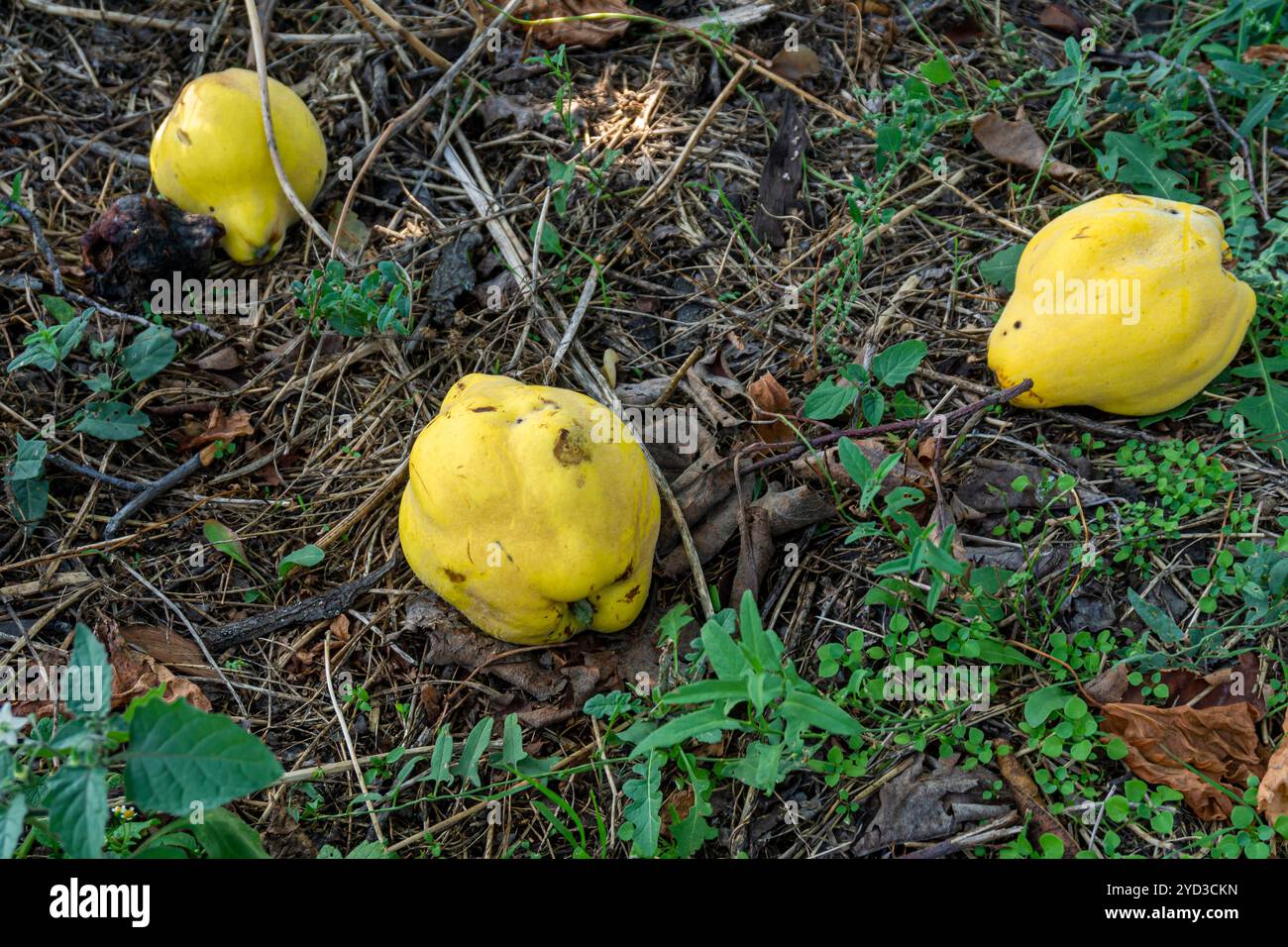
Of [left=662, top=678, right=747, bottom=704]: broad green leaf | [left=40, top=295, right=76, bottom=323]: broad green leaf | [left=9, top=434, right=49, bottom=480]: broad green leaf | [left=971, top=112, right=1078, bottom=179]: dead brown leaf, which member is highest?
[left=971, top=112, right=1078, bottom=179]: dead brown leaf

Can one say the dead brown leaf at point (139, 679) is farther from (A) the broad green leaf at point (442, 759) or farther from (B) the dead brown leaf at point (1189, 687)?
(B) the dead brown leaf at point (1189, 687)

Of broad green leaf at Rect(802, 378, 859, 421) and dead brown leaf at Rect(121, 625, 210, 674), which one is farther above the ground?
broad green leaf at Rect(802, 378, 859, 421)

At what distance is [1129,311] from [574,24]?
2.36 m

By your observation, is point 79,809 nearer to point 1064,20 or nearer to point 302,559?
point 302,559

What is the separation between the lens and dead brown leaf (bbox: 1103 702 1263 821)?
7.25 ft

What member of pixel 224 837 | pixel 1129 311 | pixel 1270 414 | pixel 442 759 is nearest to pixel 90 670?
pixel 224 837

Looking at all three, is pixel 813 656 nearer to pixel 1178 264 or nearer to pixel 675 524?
pixel 675 524

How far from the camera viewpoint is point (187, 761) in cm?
181

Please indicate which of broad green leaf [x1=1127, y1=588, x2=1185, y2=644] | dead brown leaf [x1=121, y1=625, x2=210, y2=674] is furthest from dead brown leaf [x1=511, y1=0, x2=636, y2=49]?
broad green leaf [x1=1127, y1=588, x2=1185, y2=644]

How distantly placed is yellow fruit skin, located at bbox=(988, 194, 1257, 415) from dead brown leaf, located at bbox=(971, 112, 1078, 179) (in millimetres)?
622

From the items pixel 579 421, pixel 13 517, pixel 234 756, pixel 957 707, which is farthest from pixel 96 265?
pixel 957 707

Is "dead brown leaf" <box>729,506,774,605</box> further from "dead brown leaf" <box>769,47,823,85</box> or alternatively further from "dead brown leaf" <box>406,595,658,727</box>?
"dead brown leaf" <box>769,47,823,85</box>

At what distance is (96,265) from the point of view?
336 centimetres

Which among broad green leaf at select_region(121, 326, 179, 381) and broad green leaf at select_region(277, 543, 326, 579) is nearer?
broad green leaf at select_region(277, 543, 326, 579)
